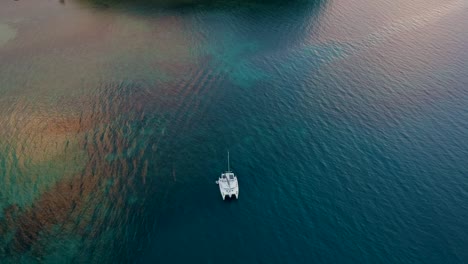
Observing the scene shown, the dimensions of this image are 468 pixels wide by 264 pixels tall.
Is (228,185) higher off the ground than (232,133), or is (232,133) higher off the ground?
(232,133)

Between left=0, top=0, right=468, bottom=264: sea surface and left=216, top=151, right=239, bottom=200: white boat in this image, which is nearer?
left=0, top=0, right=468, bottom=264: sea surface

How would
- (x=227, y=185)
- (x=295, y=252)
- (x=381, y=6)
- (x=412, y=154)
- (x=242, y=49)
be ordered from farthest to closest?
(x=381, y=6) < (x=242, y=49) < (x=412, y=154) < (x=227, y=185) < (x=295, y=252)

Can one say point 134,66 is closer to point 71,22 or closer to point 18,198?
point 71,22

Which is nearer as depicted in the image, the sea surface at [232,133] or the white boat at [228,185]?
the sea surface at [232,133]

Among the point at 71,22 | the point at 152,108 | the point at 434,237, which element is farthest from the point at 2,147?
the point at 434,237

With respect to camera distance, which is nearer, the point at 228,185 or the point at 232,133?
the point at 228,185
